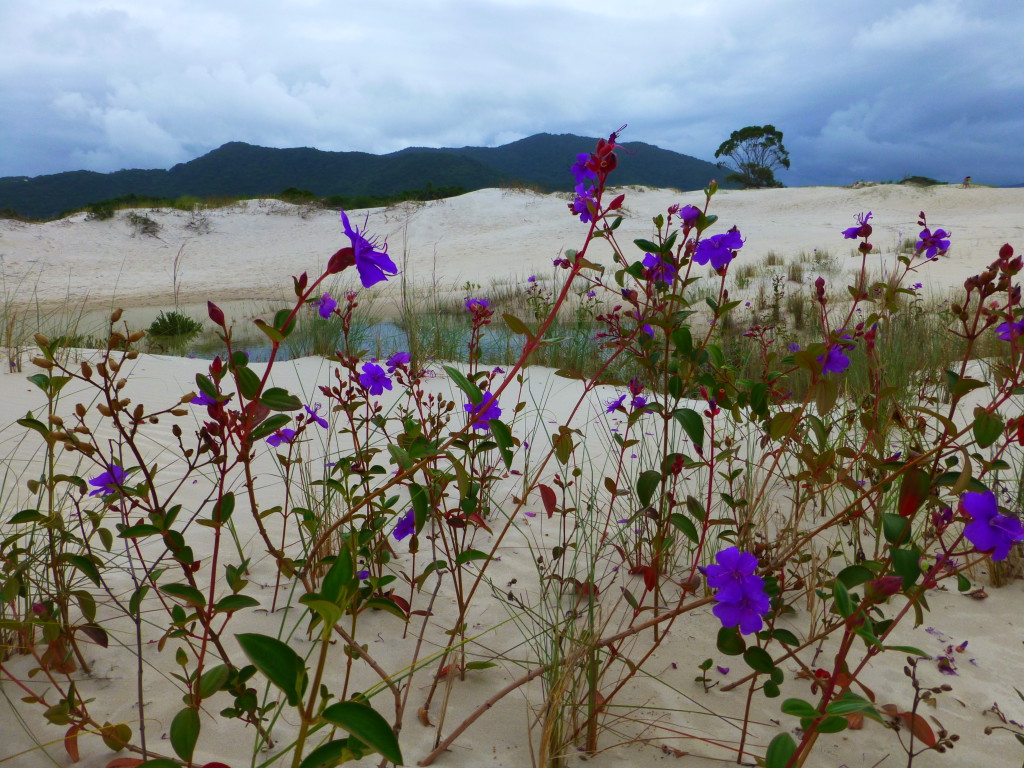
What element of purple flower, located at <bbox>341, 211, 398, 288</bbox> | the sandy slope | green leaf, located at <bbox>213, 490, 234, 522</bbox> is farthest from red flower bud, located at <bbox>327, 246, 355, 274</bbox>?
the sandy slope

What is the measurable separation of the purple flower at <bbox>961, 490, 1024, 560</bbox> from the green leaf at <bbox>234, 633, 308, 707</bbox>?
790mm

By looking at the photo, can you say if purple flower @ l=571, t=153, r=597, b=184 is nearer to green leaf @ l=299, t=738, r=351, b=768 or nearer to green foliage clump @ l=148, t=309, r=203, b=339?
green leaf @ l=299, t=738, r=351, b=768

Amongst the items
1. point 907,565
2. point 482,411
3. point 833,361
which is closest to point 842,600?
point 907,565

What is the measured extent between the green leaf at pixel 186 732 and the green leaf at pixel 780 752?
2.34 feet

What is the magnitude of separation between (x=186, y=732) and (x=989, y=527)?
104cm

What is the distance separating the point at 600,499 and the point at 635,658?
2.90 feet

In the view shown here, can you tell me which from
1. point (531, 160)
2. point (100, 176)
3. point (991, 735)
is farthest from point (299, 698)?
point (531, 160)

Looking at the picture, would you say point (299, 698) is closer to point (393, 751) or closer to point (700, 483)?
point (393, 751)

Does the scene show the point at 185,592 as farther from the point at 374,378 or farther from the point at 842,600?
the point at 842,600

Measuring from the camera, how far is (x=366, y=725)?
0.54 metres

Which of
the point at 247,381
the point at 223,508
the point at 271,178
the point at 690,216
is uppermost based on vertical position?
the point at 271,178

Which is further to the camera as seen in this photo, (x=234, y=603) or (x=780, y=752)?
(x=234, y=603)

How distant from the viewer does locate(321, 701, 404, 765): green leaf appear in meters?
0.53

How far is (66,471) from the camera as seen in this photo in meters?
2.31
